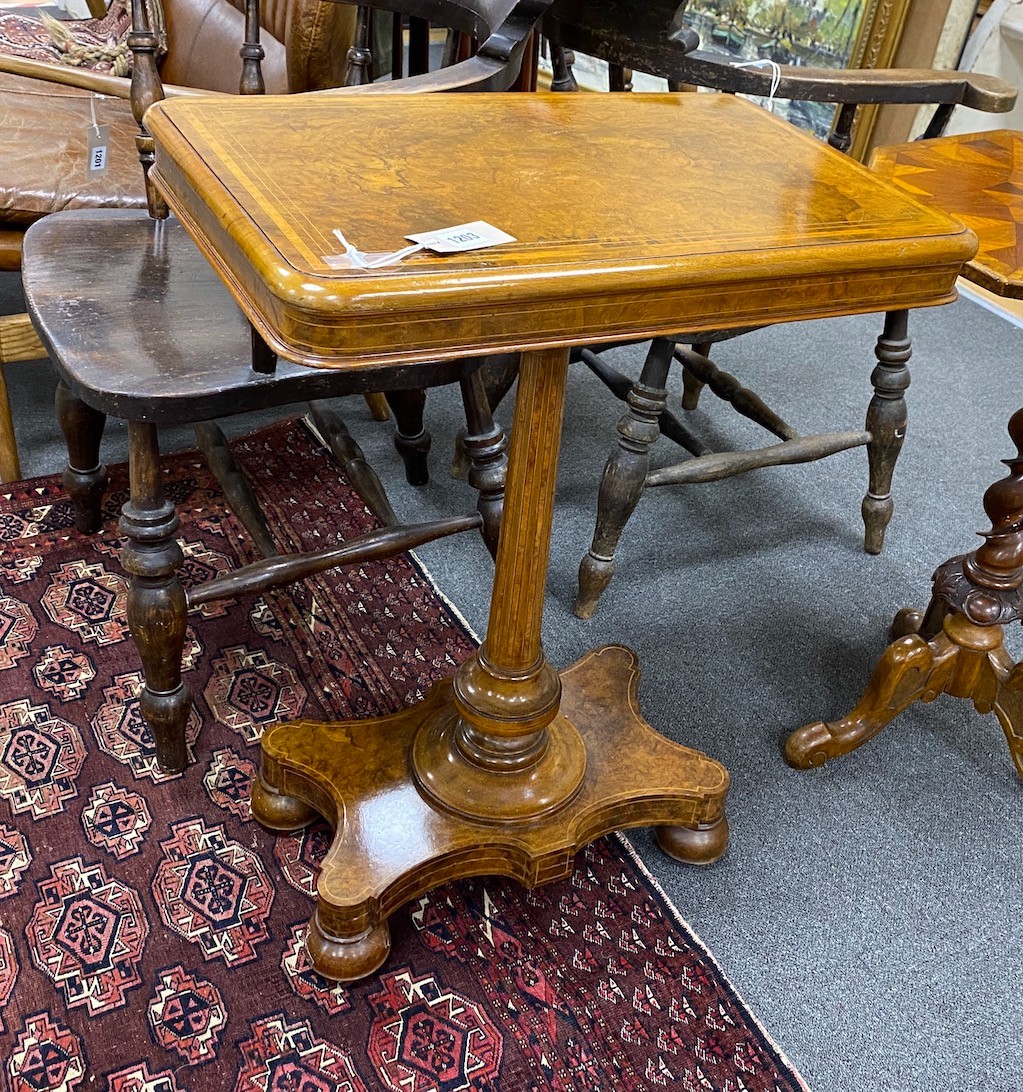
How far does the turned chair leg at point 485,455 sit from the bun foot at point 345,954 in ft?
1.85

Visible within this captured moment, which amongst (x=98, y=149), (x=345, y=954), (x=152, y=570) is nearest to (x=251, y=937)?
(x=345, y=954)

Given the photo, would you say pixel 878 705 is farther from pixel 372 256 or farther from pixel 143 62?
pixel 143 62

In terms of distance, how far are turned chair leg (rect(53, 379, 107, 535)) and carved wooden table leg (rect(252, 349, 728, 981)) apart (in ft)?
2.21

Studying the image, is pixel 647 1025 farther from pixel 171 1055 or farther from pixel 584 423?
pixel 584 423

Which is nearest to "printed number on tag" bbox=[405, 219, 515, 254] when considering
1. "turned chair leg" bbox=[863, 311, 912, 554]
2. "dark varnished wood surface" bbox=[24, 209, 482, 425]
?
"dark varnished wood surface" bbox=[24, 209, 482, 425]

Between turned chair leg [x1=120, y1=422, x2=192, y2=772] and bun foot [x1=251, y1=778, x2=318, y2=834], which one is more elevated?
turned chair leg [x1=120, y1=422, x2=192, y2=772]

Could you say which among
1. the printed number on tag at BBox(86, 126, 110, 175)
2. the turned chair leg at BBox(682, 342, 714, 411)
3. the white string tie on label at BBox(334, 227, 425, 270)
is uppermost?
the white string tie on label at BBox(334, 227, 425, 270)

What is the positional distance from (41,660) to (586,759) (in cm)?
84

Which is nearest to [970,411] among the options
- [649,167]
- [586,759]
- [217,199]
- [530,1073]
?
[586,759]

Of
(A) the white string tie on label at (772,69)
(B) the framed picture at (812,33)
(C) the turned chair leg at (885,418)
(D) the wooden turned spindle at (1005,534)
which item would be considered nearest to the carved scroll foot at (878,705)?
(D) the wooden turned spindle at (1005,534)

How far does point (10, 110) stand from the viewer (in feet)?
6.79

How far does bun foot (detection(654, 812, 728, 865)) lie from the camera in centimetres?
140

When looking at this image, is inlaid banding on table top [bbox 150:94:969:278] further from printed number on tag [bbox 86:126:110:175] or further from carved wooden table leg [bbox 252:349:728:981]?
printed number on tag [bbox 86:126:110:175]

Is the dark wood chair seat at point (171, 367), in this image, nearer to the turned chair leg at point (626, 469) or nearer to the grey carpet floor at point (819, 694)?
the turned chair leg at point (626, 469)
